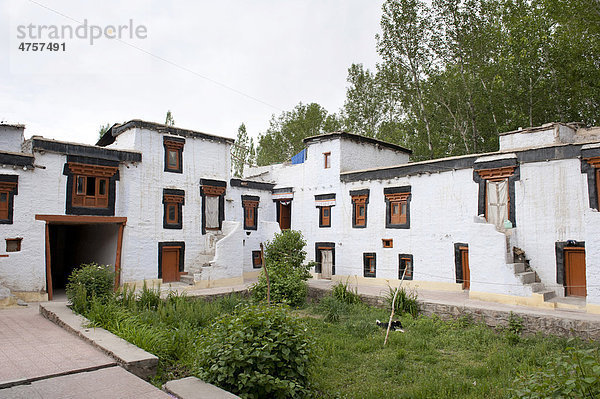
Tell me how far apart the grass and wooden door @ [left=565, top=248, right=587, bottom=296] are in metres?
3.72

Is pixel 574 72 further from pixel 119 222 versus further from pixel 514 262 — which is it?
pixel 119 222

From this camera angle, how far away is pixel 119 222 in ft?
55.5

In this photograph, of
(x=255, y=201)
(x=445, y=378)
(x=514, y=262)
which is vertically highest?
(x=255, y=201)

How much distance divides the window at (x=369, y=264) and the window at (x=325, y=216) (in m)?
2.75

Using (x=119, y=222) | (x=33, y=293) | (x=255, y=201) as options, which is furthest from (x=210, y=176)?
(x=33, y=293)

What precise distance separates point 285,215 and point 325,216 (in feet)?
11.3

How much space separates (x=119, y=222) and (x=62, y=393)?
12.5 meters

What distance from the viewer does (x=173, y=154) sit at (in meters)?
19.0

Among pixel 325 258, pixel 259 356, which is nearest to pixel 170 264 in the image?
pixel 325 258

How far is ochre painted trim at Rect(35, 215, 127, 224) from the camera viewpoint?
15.0m

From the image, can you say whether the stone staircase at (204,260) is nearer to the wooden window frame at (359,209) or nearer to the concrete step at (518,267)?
the wooden window frame at (359,209)

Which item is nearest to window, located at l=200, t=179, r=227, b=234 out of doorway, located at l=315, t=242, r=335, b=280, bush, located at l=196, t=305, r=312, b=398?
doorway, located at l=315, t=242, r=335, b=280

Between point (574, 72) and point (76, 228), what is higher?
point (574, 72)

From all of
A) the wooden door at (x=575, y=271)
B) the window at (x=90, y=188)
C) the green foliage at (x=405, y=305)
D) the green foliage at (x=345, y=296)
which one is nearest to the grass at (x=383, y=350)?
the green foliage at (x=405, y=305)
